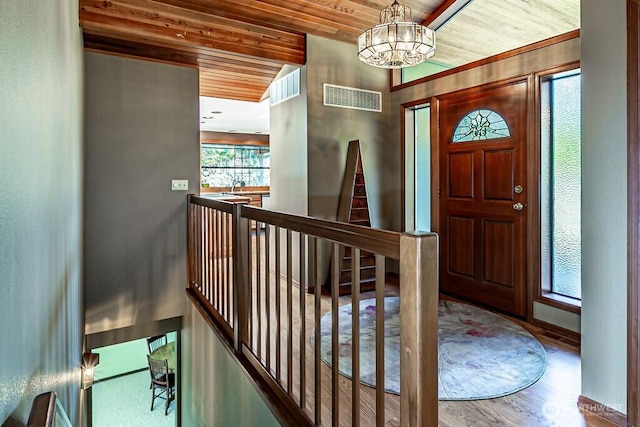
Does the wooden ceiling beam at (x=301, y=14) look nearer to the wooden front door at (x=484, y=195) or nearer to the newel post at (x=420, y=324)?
the wooden front door at (x=484, y=195)

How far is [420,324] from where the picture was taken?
1086 mm

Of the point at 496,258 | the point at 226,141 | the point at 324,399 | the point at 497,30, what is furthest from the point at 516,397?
the point at 226,141

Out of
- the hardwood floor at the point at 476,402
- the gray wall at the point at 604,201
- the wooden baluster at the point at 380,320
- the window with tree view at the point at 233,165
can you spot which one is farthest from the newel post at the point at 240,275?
the window with tree view at the point at 233,165

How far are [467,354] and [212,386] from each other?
2009 mm

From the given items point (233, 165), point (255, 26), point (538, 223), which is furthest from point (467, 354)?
point (233, 165)

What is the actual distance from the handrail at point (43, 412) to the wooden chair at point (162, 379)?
231 inches

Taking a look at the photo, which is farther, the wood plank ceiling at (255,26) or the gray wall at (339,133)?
the gray wall at (339,133)

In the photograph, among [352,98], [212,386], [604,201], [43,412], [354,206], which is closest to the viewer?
[43,412]

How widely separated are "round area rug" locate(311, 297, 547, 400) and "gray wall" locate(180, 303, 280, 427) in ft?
1.80

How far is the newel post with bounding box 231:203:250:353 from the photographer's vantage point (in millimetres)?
2477

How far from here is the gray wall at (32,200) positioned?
887 mm

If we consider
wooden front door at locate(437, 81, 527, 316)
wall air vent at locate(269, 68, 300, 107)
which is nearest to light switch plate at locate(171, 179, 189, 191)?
wall air vent at locate(269, 68, 300, 107)

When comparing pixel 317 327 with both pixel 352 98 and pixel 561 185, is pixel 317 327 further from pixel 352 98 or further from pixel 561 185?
pixel 352 98

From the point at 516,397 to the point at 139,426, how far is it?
6.21m
